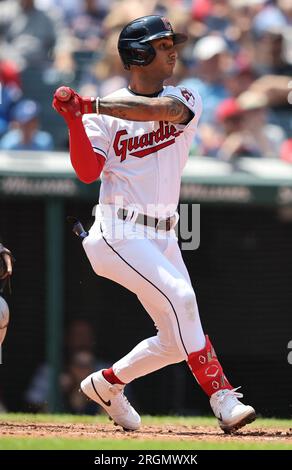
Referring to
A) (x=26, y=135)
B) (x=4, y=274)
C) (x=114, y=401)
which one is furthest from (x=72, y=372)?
(x=4, y=274)

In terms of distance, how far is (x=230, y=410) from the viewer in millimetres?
4836

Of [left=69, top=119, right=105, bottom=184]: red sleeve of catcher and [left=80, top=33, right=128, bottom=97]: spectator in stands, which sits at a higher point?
[left=69, top=119, right=105, bottom=184]: red sleeve of catcher

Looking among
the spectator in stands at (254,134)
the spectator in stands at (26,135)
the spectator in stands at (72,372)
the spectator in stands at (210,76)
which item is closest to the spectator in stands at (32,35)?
the spectator in stands at (26,135)

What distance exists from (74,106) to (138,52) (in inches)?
22.0

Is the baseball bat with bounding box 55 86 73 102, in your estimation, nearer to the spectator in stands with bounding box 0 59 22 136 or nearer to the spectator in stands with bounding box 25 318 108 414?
the spectator in stands with bounding box 25 318 108 414

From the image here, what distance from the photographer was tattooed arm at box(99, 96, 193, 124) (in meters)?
4.67

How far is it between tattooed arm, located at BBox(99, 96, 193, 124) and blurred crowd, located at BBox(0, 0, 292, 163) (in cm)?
350

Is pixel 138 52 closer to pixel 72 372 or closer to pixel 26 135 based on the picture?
pixel 72 372

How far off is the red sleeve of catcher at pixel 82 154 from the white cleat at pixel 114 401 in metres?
1.07

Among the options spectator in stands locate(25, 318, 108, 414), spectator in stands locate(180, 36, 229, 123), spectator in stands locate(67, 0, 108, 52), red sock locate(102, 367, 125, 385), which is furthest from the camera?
spectator in stands locate(67, 0, 108, 52)

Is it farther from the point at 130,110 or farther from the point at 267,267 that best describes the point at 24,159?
the point at 130,110

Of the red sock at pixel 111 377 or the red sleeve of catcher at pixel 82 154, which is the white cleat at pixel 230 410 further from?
the red sleeve of catcher at pixel 82 154

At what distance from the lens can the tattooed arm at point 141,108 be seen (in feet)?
15.3

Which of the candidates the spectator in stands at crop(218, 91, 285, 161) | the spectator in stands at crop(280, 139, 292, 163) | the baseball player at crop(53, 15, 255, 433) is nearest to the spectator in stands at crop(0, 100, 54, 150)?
the spectator in stands at crop(218, 91, 285, 161)
